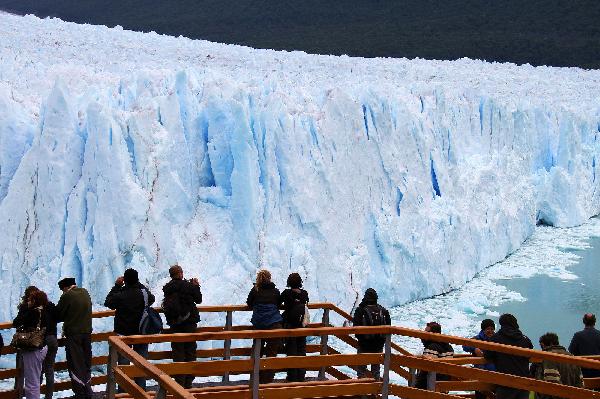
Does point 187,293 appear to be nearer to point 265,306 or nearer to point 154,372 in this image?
point 265,306

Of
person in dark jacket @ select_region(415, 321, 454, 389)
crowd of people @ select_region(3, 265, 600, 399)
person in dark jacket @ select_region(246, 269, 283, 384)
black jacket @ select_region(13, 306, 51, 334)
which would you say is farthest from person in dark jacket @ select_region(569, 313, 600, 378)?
black jacket @ select_region(13, 306, 51, 334)

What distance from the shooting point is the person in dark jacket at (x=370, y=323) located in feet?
17.6

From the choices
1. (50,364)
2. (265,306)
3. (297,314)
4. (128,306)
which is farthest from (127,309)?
(297,314)

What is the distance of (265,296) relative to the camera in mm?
5480

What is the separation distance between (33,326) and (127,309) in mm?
635

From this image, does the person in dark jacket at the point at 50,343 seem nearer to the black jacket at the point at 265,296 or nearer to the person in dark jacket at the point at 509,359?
the black jacket at the point at 265,296

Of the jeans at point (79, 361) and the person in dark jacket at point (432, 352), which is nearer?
the jeans at point (79, 361)

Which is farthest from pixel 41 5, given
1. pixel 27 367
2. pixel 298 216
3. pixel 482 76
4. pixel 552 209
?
pixel 27 367

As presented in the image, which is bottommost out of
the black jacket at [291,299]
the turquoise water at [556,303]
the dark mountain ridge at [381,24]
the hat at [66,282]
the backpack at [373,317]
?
the turquoise water at [556,303]

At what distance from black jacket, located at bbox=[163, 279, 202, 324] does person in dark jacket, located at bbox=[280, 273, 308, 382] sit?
0.60 metres

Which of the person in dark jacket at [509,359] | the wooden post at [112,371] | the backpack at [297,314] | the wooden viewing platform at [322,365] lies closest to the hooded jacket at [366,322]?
the wooden viewing platform at [322,365]

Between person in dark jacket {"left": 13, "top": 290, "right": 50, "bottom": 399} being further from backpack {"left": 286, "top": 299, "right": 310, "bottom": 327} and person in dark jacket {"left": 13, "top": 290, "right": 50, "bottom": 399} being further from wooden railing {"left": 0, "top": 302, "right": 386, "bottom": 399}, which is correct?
backpack {"left": 286, "top": 299, "right": 310, "bottom": 327}

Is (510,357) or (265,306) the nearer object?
(510,357)

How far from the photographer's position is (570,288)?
514 inches
